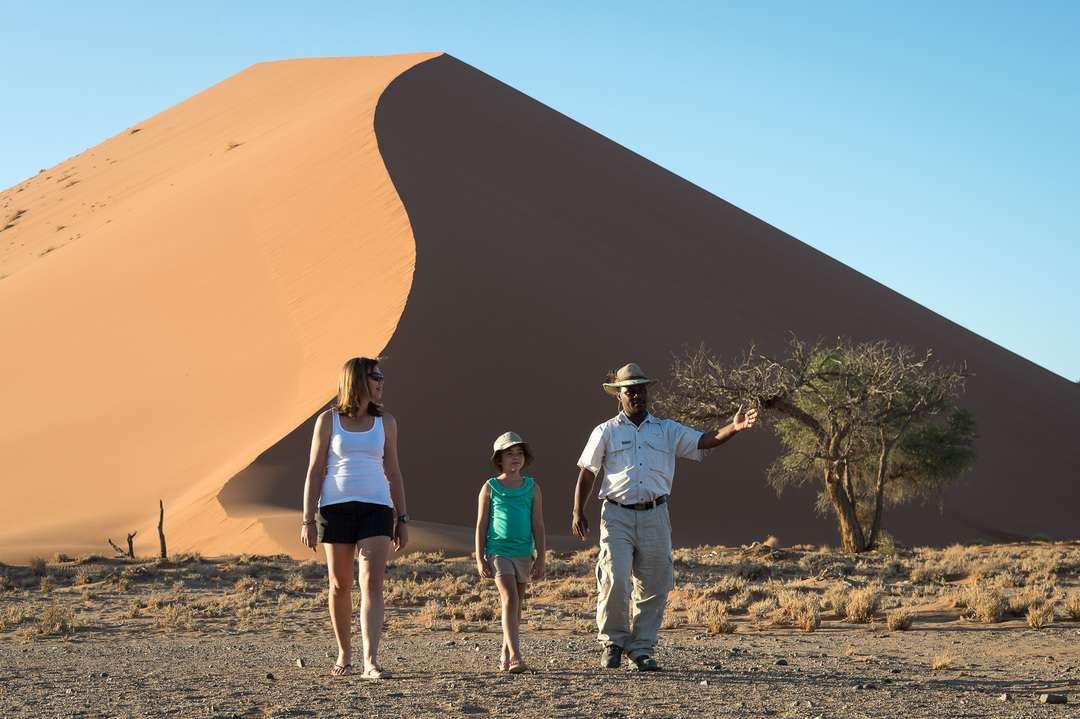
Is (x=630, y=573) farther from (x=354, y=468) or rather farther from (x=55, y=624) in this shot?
(x=55, y=624)

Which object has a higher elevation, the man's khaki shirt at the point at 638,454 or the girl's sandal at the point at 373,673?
the man's khaki shirt at the point at 638,454

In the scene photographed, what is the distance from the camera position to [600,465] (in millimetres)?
7637

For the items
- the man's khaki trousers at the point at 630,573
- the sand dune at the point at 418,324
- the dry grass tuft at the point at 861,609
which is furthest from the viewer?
the sand dune at the point at 418,324

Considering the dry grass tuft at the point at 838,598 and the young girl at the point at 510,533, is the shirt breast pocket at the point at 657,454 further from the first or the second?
the dry grass tuft at the point at 838,598

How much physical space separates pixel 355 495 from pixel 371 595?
1.74 ft

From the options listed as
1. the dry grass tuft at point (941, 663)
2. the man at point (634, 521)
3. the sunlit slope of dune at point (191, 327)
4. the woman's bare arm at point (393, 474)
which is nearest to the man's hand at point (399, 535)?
the woman's bare arm at point (393, 474)

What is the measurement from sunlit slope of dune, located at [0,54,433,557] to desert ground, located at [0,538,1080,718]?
238 inches

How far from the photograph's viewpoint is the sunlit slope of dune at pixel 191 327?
24.4 metres

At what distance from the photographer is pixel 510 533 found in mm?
7488

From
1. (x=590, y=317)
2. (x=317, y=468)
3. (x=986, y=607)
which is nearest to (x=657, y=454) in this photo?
(x=317, y=468)

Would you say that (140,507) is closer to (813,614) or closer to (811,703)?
(813,614)

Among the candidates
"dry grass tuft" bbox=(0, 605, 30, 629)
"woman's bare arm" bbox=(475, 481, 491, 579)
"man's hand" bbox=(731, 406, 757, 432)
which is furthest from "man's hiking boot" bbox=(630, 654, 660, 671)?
"dry grass tuft" bbox=(0, 605, 30, 629)

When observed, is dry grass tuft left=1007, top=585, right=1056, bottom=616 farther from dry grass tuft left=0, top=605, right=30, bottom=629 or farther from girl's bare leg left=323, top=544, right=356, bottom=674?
dry grass tuft left=0, top=605, right=30, bottom=629

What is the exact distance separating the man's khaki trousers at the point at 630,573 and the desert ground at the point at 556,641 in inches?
11.6
